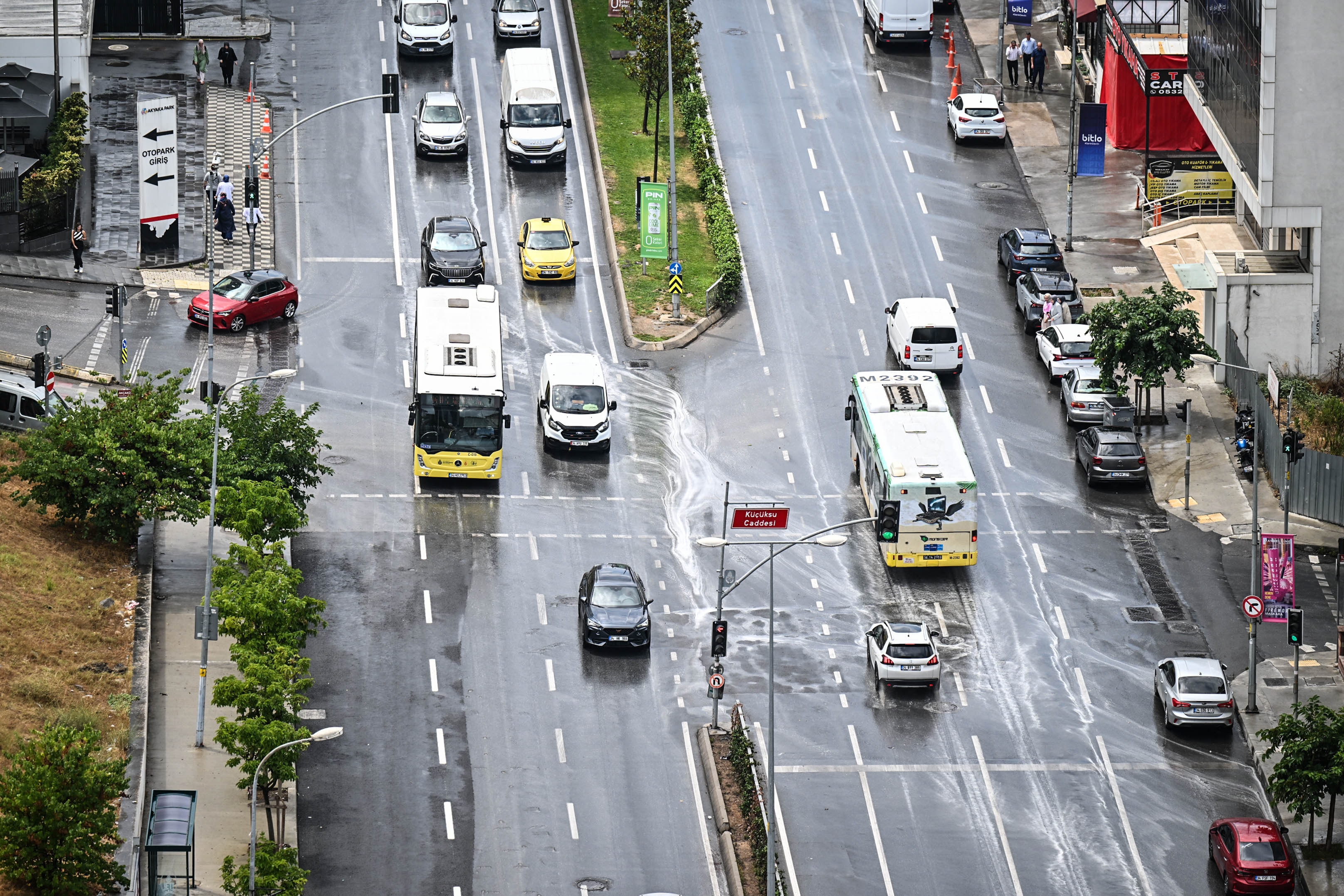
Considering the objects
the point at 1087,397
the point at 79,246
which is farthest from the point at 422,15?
the point at 1087,397

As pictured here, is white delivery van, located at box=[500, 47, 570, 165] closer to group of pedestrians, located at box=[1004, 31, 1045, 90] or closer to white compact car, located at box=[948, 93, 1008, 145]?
white compact car, located at box=[948, 93, 1008, 145]

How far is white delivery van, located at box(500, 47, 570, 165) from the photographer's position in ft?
302

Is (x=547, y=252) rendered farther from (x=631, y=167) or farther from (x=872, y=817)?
(x=872, y=817)

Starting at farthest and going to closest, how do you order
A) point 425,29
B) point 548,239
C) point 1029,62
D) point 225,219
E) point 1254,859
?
point 1029,62
point 425,29
point 548,239
point 225,219
point 1254,859

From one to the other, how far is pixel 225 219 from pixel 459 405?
17.2 m

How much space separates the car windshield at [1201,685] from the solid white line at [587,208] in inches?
912

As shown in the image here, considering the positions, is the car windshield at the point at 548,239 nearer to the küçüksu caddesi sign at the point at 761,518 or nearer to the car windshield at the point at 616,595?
the car windshield at the point at 616,595

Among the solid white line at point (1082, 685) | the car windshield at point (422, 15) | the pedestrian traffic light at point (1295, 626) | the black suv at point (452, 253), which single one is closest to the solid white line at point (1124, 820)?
the solid white line at point (1082, 685)

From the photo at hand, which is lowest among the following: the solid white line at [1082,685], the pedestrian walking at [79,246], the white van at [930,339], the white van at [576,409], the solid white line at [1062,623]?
the solid white line at [1082,685]

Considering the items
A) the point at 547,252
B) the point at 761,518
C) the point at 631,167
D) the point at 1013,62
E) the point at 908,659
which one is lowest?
the point at 908,659

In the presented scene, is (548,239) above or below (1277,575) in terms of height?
above

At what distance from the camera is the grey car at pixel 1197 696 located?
6256 centimetres

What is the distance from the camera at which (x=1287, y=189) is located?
80.1m

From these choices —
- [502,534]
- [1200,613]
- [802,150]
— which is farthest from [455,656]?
[802,150]
